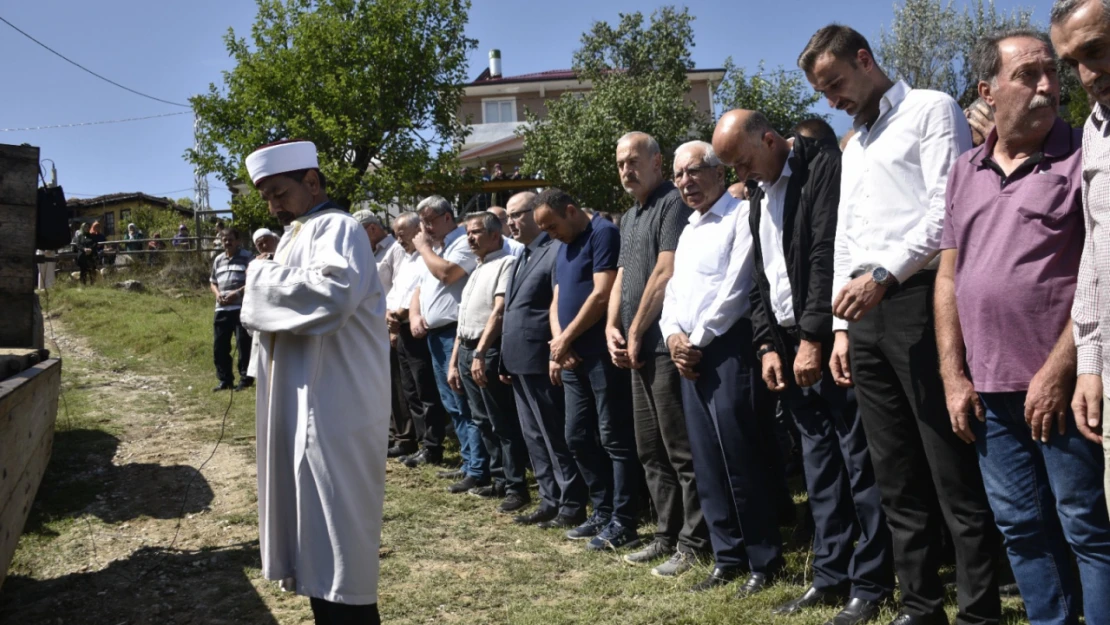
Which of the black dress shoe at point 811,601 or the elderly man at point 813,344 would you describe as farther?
the black dress shoe at point 811,601

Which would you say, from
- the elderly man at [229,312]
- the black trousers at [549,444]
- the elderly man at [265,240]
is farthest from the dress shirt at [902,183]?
the elderly man at [229,312]

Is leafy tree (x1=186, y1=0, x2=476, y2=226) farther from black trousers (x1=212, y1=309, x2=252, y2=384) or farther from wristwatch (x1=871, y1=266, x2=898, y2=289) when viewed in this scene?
wristwatch (x1=871, y1=266, x2=898, y2=289)

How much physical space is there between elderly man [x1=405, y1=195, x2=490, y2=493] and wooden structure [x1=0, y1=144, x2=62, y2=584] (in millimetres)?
2687

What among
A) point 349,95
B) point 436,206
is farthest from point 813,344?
point 349,95

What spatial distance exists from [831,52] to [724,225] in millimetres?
1134

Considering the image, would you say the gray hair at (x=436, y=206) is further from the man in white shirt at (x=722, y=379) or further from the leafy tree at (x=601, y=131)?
the leafy tree at (x=601, y=131)

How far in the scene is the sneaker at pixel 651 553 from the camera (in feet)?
17.3

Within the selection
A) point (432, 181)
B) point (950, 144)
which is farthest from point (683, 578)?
point (432, 181)

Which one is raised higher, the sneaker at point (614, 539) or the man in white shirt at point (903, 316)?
the man in white shirt at point (903, 316)

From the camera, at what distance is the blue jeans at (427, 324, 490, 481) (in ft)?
24.7

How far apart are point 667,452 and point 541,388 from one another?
1311mm

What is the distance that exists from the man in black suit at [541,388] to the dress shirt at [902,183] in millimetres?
2774

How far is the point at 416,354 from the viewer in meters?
8.30

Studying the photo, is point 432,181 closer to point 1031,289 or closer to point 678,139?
point 678,139
